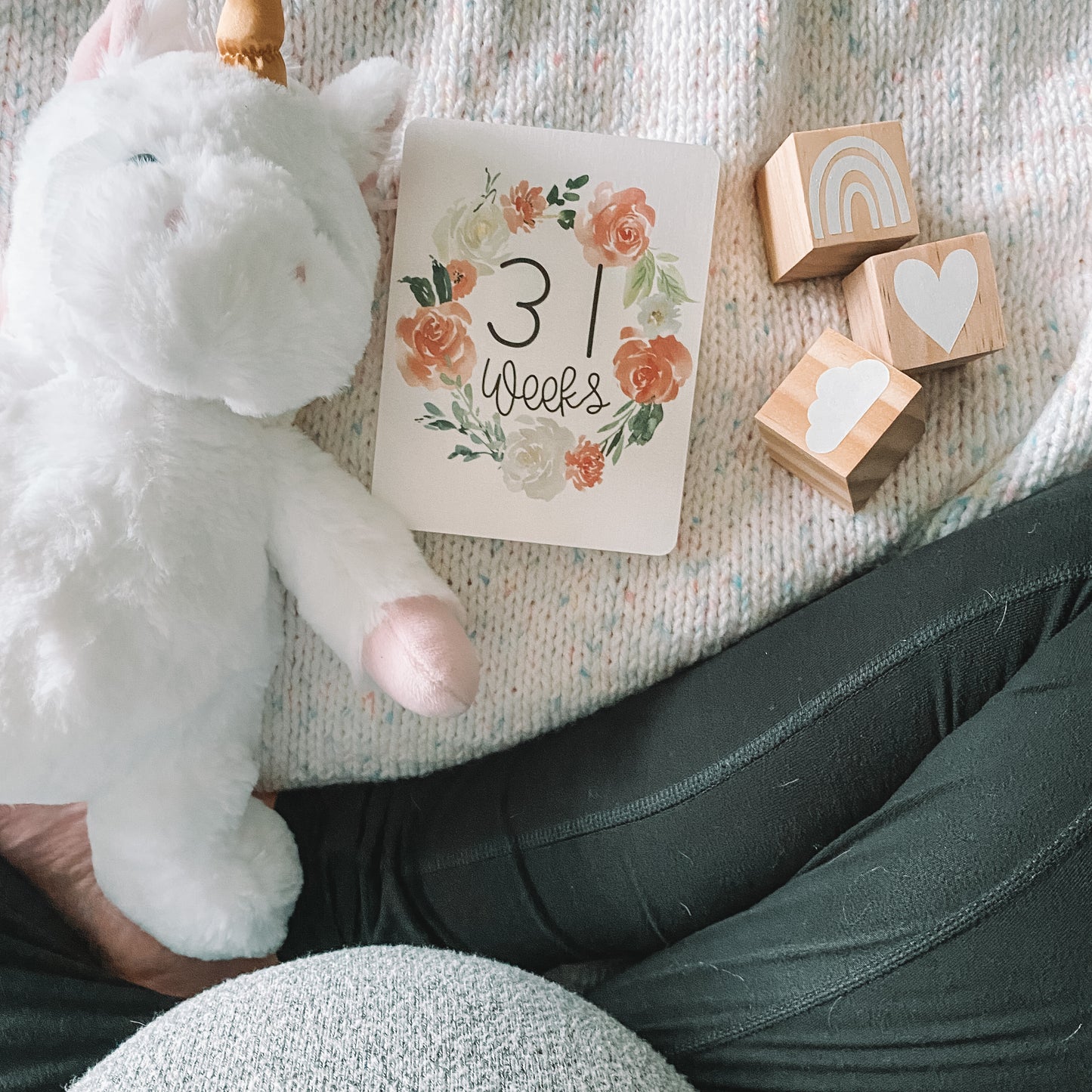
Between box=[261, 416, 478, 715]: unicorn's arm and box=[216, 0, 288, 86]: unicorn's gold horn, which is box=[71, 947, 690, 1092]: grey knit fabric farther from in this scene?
box=[216, 0, 288, 86]: unicorn's gold horn

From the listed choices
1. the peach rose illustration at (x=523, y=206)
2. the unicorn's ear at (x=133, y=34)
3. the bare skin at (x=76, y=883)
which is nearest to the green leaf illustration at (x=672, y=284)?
the peach rose illustration at (x=523, y=206)

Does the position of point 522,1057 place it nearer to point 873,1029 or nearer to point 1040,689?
point 873,1029

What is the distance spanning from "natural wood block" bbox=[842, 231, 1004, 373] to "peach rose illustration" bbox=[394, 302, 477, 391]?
31 centimetres

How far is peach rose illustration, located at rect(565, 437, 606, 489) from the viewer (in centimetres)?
67

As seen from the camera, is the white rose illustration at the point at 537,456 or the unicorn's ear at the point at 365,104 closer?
the unicorn's ear at the point at 365,104

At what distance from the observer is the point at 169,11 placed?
543mm

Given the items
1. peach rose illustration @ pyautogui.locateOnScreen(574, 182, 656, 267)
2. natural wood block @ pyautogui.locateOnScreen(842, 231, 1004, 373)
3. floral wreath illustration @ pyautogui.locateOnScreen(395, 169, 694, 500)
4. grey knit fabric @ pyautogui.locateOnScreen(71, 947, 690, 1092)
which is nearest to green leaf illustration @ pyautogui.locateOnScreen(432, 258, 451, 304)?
floral wreath illustration @ pyautogui.locateOnScreen(395, 169, 694, 500)

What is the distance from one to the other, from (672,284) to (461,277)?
0.54 ft

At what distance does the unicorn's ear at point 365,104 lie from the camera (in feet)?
1.85

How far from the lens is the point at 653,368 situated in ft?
2.21

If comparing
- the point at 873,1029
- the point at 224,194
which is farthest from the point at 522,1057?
the point at 224,194

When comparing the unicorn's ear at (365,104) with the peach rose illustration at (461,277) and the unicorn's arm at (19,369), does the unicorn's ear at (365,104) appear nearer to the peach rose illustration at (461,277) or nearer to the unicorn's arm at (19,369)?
the peach rose illustration at (461,277)

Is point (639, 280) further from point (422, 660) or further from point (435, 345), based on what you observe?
point (422, 660)

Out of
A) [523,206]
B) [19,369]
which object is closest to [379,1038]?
[19,369]
